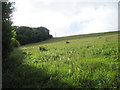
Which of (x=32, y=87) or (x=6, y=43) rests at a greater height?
(x=6, y=43)

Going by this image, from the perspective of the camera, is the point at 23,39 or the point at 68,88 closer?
the point at 68,88

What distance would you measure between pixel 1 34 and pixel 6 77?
2.84m

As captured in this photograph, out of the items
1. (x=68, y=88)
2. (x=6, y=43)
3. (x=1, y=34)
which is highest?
(x=1, y=34)

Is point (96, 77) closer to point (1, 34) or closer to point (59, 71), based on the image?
point (59, 71)

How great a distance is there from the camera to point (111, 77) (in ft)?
14.7

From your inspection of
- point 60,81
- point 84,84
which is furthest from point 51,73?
point 84,84

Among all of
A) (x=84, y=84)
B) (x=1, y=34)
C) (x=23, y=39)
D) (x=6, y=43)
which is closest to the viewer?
(x=84, y=84)

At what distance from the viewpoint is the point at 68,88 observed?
3912mm

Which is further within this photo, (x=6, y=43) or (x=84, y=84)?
(x=6, y=43)

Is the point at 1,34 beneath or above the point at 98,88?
above

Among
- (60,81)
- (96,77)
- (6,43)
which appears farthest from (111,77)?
(6,43)

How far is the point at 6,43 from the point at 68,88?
17.1ft

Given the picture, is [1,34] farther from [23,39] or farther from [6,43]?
[23,39]

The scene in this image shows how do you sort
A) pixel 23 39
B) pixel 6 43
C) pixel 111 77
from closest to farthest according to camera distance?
pixel 111 77
pixel 6 43
pixel 23 39
